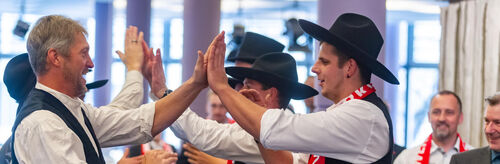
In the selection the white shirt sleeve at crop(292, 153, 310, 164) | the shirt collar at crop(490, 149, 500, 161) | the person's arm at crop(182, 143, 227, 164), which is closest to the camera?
the white shirt sleeve at crop(292, 153, 310, 164)

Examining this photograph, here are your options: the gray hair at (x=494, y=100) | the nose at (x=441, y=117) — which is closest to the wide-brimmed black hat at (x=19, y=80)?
the gray hair at (x=494, y=100)

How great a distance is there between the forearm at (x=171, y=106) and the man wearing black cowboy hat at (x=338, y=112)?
1.21 ft

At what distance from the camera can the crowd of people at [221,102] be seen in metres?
2.47

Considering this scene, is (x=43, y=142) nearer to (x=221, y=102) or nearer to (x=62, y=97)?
(x=62, y=97)

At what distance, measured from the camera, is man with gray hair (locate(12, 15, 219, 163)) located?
248 centimetres

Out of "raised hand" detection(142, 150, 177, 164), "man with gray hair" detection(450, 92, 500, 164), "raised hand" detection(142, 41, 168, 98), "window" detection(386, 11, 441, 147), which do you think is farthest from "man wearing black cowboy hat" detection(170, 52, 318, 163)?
"window" detection(386, 11, 441, 147)

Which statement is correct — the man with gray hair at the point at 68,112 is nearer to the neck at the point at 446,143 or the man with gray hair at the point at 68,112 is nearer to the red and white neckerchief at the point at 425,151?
the red and white neckerchief at the point at 425,151

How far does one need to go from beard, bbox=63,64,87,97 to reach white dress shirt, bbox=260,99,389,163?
855mm

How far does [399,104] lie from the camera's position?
15.0 meters

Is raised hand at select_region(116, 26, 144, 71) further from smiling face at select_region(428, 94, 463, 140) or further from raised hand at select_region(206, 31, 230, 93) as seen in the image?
smiling face at select_region(428, 94, 463, 140)

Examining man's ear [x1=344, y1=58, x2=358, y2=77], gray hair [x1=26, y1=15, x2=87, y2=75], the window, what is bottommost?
the window

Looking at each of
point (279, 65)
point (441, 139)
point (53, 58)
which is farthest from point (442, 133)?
point (53, 58)

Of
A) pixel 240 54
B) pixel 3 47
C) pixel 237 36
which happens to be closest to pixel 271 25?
pixel 237 36

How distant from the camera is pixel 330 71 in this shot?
2688mm
